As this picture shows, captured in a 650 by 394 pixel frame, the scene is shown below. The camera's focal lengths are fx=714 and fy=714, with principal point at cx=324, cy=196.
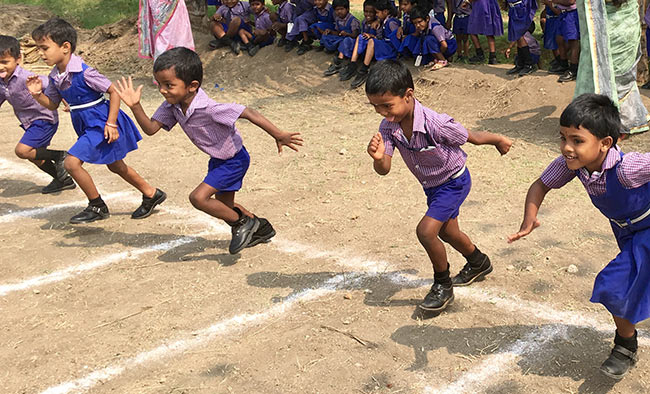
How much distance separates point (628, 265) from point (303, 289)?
2015mm

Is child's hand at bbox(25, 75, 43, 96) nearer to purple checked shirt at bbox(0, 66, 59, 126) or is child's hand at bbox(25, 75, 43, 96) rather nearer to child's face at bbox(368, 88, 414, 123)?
purple checked shirt at bbox(0, 66, 59, 126)

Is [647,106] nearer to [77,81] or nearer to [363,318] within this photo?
[363,318]

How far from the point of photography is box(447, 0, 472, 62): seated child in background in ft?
34.2

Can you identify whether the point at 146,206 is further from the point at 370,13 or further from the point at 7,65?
the point at 370,13

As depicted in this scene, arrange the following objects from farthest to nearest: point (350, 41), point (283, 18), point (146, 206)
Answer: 1. point (283, 18)
2. point (350, 41)
3. point (146, 206)

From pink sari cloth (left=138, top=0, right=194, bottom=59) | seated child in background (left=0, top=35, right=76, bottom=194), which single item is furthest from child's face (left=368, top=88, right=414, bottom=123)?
pink sari cloth (left=138, top=0, right=194, bottom=59)

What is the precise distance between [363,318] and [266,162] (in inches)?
142

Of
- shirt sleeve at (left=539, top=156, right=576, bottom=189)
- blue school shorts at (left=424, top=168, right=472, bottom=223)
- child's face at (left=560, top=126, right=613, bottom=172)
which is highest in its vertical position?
child's face at (left=560, top=126, right=613, bottom=172)

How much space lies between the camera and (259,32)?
12586mm

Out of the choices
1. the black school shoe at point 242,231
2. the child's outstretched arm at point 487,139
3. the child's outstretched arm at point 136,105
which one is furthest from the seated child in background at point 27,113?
the child's outstretched arm at point 487,139

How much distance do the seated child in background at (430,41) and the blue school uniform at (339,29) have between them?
1.16 m

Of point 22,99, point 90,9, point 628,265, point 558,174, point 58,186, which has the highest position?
point 558,174

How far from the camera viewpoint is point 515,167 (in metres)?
6.87

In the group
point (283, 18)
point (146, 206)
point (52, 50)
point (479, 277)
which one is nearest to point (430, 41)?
point (283, 18)
